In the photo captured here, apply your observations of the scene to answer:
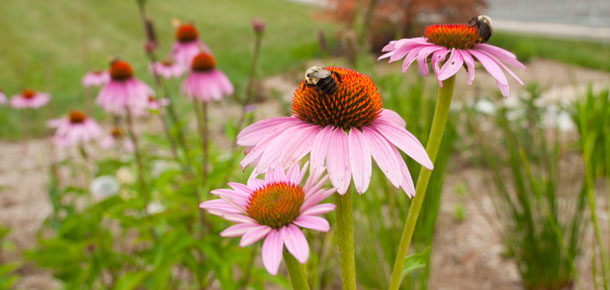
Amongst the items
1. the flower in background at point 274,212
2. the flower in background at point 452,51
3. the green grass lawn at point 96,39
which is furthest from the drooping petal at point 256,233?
the green grass lawn at point 96,39

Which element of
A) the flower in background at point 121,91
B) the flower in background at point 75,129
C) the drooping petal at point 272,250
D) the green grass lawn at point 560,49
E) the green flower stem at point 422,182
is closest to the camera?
the drooping petal at point 272,250

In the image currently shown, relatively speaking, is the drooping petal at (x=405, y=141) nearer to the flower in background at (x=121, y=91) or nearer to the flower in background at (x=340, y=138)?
the flower in background at (x=340, y=138)

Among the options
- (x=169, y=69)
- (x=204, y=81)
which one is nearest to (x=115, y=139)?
(x=169, y=69)

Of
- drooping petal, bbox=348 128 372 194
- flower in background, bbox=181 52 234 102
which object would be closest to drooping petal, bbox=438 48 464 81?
drooping petal, bbox=348 128 372 194

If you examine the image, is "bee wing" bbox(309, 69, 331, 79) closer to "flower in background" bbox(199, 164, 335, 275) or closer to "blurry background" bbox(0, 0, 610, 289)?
"flower in background" bbox(199, 164, 335, 275)

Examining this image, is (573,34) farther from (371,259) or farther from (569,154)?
(371,259)

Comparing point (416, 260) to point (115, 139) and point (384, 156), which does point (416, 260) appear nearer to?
point (384, 156)
